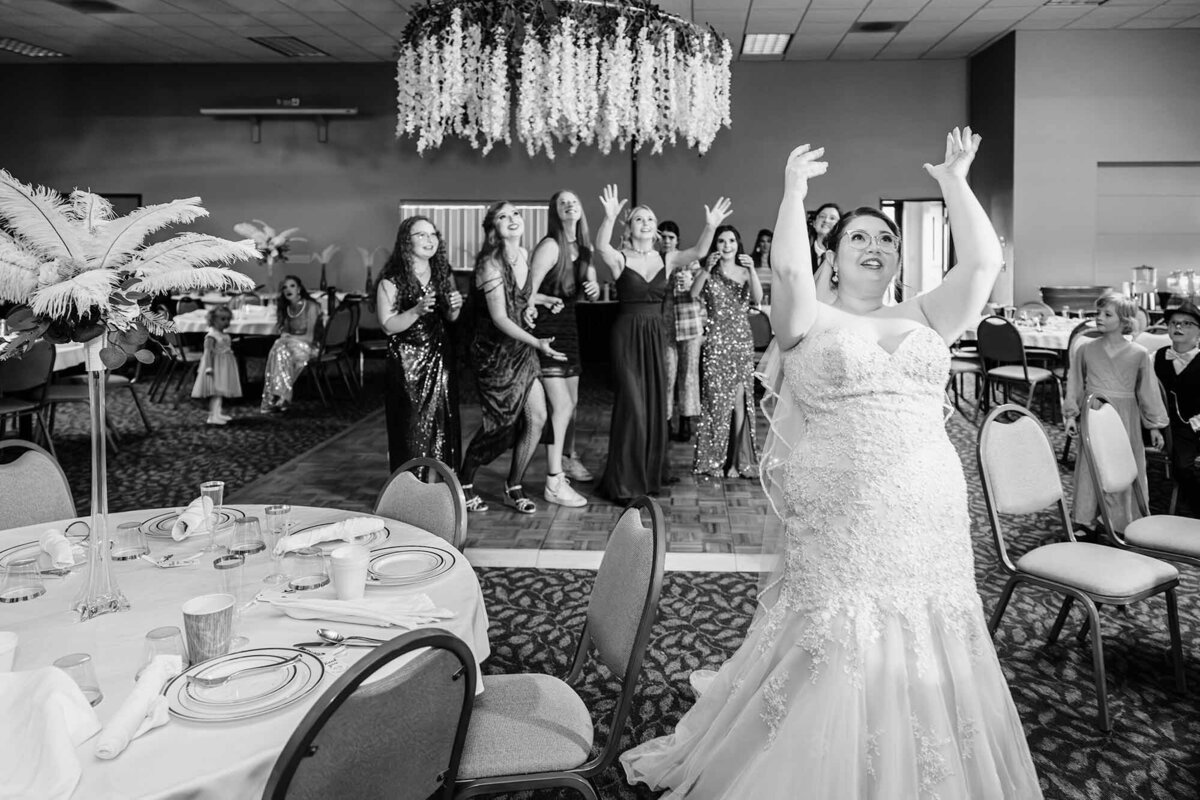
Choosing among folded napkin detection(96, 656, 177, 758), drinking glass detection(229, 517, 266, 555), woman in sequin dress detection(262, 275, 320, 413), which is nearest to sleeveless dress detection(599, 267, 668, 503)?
drinking glass detection(229, 517, 266, 555)

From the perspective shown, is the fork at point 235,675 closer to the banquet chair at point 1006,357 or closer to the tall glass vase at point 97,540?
the tall glass vase at point 97,540

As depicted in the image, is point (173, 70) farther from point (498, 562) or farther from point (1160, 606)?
point (1160, 606)

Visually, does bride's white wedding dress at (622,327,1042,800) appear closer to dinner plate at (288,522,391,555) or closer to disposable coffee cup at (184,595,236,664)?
dinner plate at (288,522,391,555)

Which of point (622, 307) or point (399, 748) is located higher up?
point (622, 307)

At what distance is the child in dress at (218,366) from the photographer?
26.1 feet

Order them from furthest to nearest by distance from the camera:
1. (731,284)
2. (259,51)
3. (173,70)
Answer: (173,70) → (259,51) → (731,284)

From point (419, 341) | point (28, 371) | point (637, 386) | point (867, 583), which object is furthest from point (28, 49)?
point (867, 583)

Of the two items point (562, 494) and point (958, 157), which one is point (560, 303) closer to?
point (562, 494)

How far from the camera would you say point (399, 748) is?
1.34 meters

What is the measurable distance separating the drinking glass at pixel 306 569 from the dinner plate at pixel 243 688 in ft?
1.04

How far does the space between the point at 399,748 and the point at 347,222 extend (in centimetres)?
1196

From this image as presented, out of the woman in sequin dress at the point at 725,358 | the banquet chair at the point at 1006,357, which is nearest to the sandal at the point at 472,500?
the woman in sequin dress at the point at 725,358

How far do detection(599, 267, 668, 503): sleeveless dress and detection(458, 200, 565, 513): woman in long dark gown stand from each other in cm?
40

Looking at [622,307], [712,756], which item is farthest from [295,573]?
[622,307]
